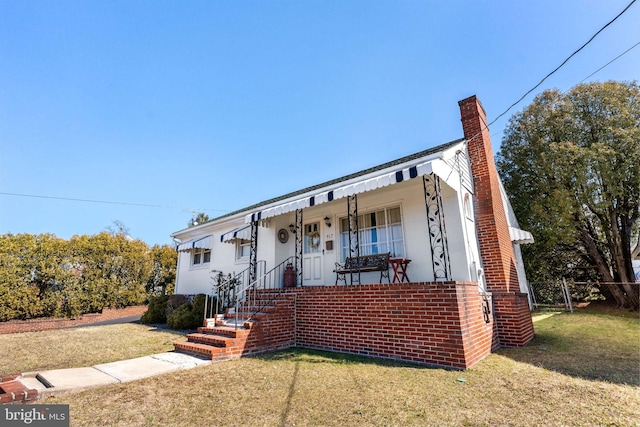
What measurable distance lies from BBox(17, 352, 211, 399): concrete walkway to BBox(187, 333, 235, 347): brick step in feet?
1.63

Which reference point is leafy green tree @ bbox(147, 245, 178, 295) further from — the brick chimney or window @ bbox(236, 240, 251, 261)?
the brick chimney

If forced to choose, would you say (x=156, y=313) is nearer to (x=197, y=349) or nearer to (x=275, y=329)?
(x=197, y=349)

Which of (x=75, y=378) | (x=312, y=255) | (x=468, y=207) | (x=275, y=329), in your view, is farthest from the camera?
(x=312, y=255)

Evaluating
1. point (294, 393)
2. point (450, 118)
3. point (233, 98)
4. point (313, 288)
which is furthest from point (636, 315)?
point (233, 98)

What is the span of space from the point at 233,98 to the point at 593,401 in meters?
14.5

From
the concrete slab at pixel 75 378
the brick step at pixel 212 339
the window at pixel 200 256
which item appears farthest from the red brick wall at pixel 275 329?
the window at pixel 200 256

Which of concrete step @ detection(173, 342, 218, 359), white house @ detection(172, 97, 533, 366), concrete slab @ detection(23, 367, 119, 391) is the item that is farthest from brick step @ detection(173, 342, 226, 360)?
white house @ detection(172, 97, 533, 366)

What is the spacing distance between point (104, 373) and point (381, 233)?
25.7 ft

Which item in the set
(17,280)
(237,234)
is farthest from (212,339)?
(17,280)

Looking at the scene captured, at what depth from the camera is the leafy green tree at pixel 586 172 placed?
43.0 ft

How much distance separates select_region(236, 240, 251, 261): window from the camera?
13445 millimetres

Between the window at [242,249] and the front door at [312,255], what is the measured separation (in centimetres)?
337

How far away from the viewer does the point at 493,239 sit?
9.08m

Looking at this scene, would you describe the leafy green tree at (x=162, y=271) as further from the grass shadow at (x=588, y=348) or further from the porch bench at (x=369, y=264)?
the grass shadow at (x=588, y=348)
